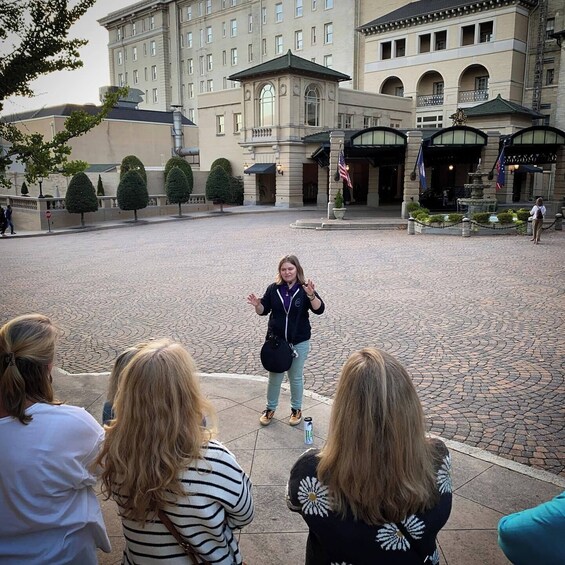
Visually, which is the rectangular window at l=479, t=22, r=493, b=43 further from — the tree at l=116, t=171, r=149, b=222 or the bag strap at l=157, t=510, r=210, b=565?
the bag strap at l=157, t=510, r=210, b=565

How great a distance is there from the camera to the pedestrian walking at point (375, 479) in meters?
2.31

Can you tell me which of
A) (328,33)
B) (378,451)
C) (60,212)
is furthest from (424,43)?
(378,451)

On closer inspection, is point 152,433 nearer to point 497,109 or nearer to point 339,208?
point 339,208

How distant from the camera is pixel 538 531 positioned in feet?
6.79

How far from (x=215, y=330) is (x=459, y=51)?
5322cm

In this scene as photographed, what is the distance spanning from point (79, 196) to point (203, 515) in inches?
1405

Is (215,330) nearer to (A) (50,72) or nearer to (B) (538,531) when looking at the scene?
(A) (50,72)

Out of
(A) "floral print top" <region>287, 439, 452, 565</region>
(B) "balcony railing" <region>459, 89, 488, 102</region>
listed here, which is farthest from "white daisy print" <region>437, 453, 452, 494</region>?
(B) "balcony railing" <region>459, 89, 488, 102</region>

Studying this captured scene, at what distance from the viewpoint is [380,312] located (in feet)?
38.5

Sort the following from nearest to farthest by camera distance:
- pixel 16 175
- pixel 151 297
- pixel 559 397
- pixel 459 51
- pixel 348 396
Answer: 1. pixel 348 396
2. pixel 559 397
3. pixel 151 297
4. pixel 16 175
5. pixel 459 51

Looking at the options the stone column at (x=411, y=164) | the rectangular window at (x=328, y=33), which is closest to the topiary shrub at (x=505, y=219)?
the stone column at (x=411, y=164)

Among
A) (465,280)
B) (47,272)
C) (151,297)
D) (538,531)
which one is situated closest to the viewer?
(538,531)

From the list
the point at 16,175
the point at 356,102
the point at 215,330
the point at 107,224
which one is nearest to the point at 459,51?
the point at 356,102

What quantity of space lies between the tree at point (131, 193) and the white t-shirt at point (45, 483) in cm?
3777
